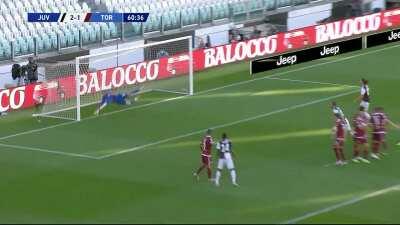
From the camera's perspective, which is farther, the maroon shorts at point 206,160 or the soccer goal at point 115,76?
the soccer goal at point 115,76

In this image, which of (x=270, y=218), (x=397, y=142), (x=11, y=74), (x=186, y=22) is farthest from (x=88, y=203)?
(x=186, y=22)

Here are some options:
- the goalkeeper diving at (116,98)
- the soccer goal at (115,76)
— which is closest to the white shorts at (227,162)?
the soccer goal at (115,76)

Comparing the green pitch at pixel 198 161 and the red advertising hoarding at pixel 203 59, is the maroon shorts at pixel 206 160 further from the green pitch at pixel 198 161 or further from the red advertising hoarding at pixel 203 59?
the red advertising hoarding at pixel 203 59

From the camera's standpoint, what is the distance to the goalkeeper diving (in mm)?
47438

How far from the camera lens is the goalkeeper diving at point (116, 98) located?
156 ft

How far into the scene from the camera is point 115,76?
1918 inches

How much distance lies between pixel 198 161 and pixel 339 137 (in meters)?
4.60

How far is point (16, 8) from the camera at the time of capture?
174 ft

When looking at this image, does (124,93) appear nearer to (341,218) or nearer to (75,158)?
(75,158)

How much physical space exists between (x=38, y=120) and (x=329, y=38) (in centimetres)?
Answer: 2030

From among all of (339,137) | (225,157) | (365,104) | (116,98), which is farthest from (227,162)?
(116,98)

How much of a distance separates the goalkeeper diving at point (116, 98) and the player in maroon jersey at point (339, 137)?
39.7 ft

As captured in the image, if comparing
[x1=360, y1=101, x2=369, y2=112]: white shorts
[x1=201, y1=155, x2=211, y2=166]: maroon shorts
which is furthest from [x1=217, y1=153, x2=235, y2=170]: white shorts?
[x1=360, y1=101, x2=369, y2=112]: white shorts

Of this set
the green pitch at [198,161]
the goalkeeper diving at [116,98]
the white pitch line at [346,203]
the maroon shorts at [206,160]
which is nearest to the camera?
the white pitch line at [346,203]
